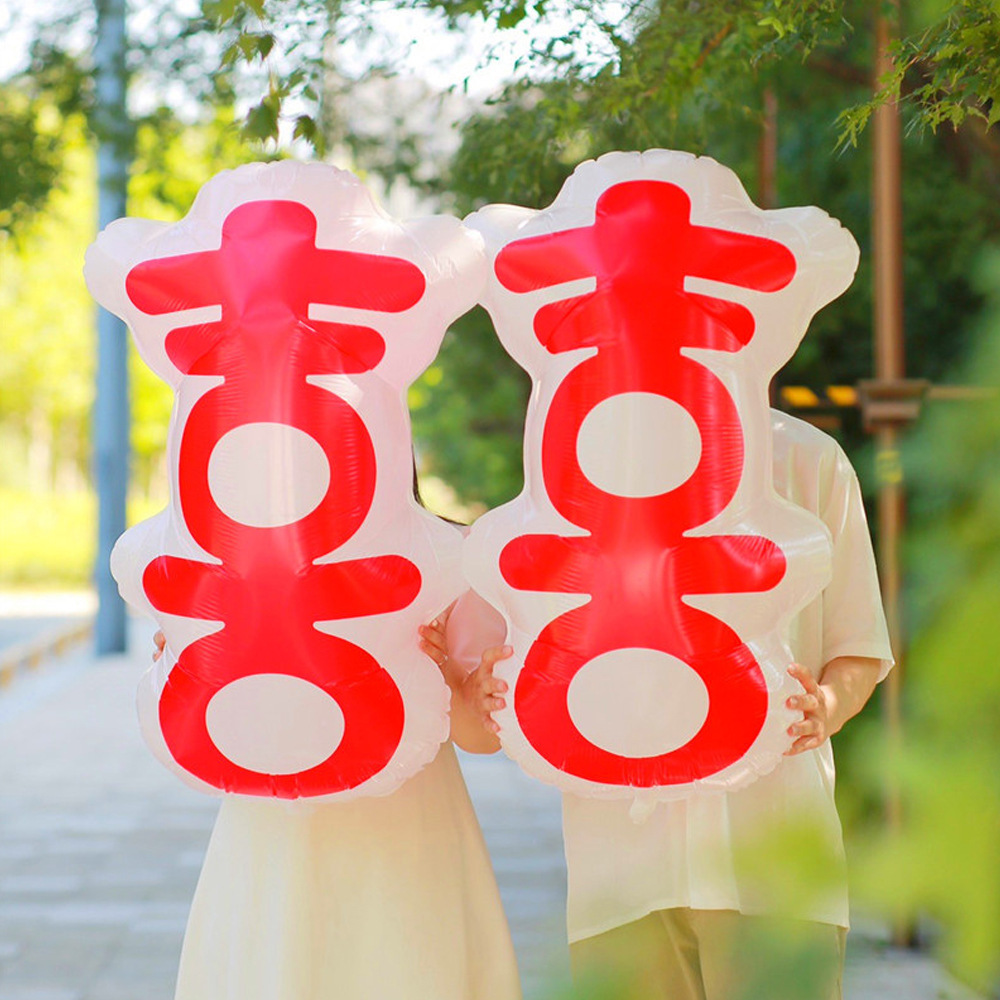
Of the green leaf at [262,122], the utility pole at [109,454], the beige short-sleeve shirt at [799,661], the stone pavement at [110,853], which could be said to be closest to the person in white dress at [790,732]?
the beige short-sleeve shirt at [799,661]

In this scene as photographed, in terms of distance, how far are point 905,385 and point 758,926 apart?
3061 mm

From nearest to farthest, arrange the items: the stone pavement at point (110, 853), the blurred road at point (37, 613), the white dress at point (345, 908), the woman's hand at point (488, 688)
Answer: the woman's hand at point (488, 688), the white dress at point (345, 908), the stone pavement at point (110, 853), the blurred road at point (37, 613)

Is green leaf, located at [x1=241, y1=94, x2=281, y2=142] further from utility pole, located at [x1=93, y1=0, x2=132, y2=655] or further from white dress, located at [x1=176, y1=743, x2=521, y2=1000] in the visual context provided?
utility pole, located at [x1=93, y1=0, x2=132, y2=655]

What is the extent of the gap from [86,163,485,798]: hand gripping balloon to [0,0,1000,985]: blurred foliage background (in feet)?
1.00

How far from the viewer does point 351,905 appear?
1938 millimetres

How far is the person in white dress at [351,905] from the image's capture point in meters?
1.90

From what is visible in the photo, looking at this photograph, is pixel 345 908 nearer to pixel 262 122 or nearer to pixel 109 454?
pixel 262 122

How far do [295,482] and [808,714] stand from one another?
2.33 feet

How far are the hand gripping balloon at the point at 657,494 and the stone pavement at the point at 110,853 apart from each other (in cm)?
76

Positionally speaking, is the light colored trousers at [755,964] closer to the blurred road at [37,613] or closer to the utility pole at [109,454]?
the utility pole at [109,454]

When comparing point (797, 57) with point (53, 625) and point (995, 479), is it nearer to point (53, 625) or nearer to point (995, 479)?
point (995, 479)

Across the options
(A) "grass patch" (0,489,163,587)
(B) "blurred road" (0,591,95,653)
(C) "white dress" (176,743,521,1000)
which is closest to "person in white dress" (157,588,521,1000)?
(C) "white dress" (176,743,521,1000)

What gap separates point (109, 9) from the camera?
4.22m

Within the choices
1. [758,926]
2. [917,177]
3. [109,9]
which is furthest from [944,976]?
[917,177]
